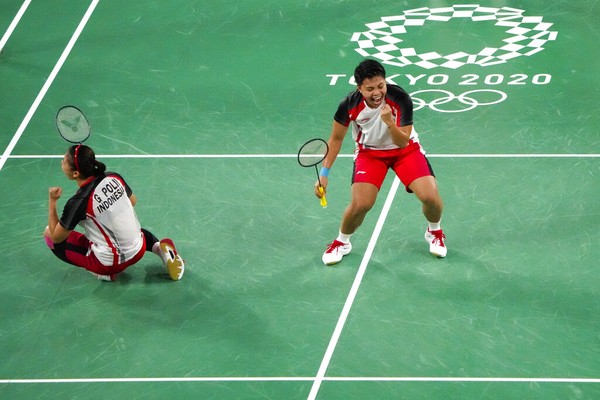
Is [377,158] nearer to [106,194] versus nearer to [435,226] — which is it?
[435,226]

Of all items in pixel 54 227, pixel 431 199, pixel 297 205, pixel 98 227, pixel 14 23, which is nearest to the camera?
pixel 54 227

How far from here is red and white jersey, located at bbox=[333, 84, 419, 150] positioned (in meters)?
8.43

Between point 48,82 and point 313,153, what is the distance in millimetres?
4829

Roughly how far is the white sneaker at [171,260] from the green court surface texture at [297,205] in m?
0.10

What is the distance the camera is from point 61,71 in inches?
487

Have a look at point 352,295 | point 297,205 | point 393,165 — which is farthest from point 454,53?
point 352,295

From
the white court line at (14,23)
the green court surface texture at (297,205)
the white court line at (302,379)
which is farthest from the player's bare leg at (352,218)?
the white court line at (14,23)

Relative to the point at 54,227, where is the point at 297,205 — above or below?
below

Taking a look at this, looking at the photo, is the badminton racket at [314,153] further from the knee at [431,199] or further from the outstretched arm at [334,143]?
the knee at [431,199]

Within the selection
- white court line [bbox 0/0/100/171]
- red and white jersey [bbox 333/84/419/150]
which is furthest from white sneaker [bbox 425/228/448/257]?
white court line [bbox 0/0/100/171]

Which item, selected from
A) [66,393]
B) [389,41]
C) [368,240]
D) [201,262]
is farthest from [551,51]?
[66,393]

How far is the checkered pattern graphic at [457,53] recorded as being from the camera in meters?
12.1

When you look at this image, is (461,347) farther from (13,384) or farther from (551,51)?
(551,51)

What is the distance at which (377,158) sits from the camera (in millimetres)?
8758
